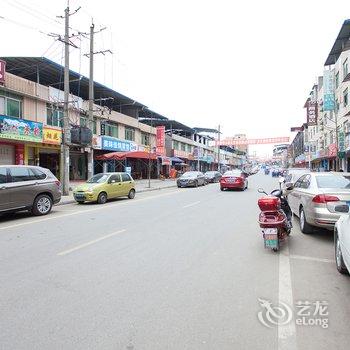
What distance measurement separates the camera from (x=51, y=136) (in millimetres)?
26516

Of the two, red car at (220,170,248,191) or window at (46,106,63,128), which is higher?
window at (46,106,63,128)

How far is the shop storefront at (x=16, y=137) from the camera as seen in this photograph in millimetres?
21781

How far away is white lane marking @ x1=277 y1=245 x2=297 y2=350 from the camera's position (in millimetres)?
3461

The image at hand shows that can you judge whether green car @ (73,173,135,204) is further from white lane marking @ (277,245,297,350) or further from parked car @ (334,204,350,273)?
parked car @ (334,204,350,273)

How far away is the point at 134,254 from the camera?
22.3 feet

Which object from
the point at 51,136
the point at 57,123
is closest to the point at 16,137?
the point at 51,136

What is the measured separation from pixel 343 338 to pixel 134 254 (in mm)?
4044

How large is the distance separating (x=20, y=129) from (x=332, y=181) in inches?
785

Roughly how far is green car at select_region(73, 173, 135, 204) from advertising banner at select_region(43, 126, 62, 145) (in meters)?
8.99

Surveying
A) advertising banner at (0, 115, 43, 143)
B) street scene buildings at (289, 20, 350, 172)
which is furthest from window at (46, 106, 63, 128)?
street scene buildings at (289, 20, 350, 172)

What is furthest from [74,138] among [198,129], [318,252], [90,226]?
[198,129]

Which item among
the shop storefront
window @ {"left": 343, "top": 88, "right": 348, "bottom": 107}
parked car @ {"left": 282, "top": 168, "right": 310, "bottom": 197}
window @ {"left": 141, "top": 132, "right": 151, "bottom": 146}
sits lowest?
parked car @ {"left": 282, "top": 168, "right": 310, "bottom": 197}

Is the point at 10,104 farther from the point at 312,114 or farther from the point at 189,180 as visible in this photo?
the point at 312,114

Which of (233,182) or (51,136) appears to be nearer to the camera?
(233,182)
